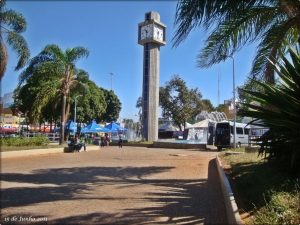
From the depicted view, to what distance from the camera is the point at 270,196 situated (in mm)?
6551

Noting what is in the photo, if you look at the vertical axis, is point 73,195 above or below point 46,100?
below

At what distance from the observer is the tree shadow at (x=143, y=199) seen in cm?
722

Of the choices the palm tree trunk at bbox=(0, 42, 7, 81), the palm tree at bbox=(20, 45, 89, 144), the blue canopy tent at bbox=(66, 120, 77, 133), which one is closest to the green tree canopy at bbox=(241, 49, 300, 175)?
the palm tree trunk at bbox=(0, 42, 7, 81)

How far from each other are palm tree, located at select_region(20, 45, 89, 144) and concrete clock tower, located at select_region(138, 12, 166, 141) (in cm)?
1757

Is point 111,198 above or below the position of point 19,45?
below

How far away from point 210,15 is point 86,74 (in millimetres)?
29229

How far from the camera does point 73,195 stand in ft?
31.6

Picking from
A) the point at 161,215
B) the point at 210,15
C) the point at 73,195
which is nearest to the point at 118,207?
the point at 161,215

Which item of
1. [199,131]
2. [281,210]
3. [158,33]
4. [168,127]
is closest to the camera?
[281,210]

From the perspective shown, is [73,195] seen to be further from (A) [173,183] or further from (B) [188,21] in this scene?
(B) [188,21]

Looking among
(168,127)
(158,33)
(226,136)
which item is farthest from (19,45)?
(168,127)

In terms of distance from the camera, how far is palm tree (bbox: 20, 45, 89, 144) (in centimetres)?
3262

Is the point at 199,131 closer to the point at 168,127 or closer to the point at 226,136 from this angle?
the point at 226,136

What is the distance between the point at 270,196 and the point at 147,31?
4823 cm
